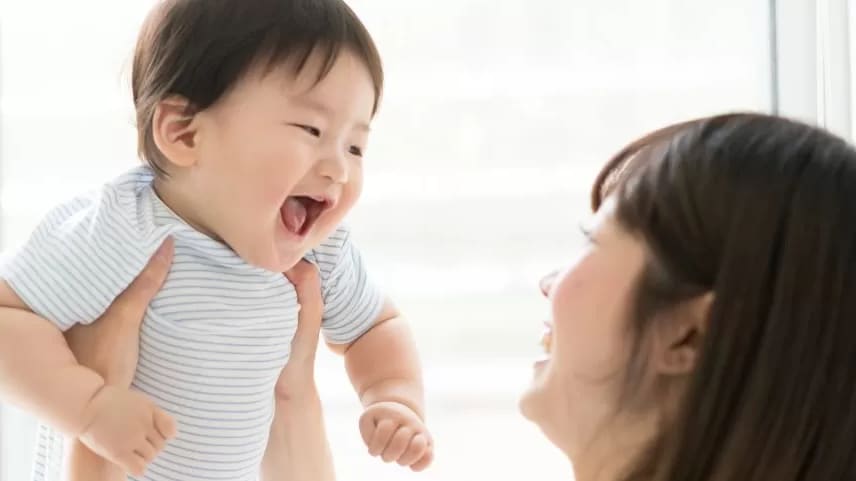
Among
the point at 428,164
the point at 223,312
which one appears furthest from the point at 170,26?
the point at 428,164

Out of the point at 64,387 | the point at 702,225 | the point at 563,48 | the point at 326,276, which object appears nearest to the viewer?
the point at 702,225

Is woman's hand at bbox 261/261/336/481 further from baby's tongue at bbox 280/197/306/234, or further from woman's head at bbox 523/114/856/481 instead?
woman's head at bbox 523/114/856/481

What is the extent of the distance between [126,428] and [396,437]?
0.84 feet

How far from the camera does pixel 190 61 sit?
3.01ft

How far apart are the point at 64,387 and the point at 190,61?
289mm

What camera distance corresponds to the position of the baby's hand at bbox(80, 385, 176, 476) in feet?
2.87

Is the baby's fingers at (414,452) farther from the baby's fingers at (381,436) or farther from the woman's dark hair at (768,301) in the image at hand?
the woman's dark hair at (768,301)

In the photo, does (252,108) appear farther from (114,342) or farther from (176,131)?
(114,342)

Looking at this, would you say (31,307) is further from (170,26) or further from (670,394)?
(670,394)

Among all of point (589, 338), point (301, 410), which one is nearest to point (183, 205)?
point (301, 410)

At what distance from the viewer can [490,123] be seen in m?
1.31

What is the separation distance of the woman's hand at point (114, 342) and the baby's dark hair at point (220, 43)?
0.13 meters

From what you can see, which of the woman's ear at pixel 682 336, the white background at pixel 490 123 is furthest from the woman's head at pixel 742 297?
the white background at pixel 490 123

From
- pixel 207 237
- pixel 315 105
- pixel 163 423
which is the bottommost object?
pixel 163 423
